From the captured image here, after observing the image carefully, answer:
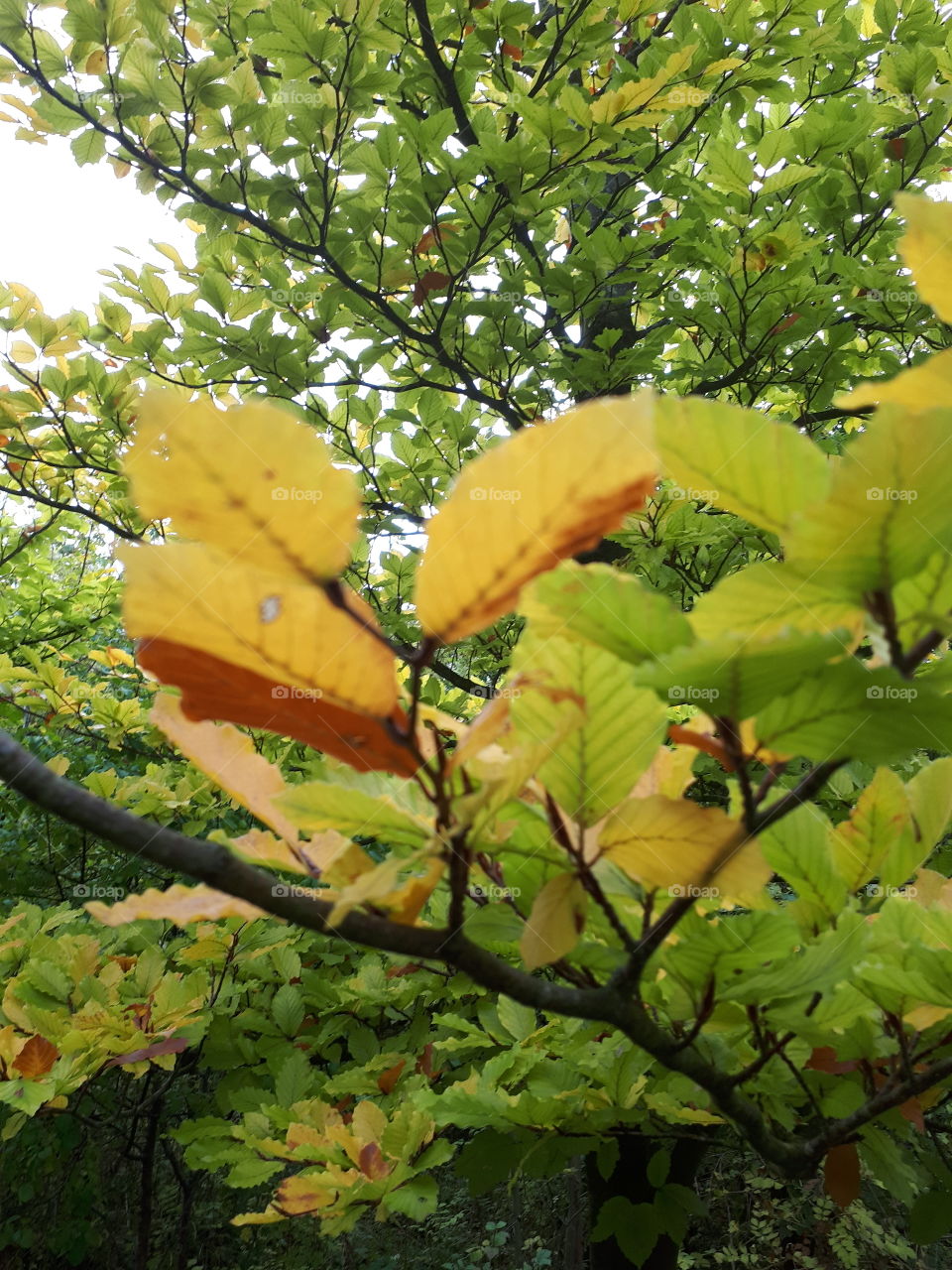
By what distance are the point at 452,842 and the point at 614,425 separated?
19 centimetres

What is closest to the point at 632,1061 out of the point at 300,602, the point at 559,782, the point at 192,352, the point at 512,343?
the point at 559,782

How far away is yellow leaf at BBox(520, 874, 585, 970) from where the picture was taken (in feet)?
1.29

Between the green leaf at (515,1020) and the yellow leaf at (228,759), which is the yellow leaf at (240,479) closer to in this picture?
the yellow leaf at (228,759)

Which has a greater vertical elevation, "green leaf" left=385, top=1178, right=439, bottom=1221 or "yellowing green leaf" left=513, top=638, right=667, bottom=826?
"yellowing green leaf" left=513, top=638, right=667, bottom=826

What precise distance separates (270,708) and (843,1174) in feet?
2.46

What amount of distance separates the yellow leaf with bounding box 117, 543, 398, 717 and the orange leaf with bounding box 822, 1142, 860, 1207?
0.72m

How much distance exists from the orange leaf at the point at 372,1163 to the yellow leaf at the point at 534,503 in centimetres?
97

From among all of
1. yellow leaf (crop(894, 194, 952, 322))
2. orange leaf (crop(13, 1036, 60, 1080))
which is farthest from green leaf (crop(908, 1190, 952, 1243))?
orange leaf (crop(13, 1036, 60, 1080))

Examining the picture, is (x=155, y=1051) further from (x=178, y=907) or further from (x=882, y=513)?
(x=882, y=513)

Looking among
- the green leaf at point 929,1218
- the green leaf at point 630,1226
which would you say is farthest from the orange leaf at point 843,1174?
the green leaf at point 630,1226

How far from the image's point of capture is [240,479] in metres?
0.28

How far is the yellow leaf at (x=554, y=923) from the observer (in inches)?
15.5

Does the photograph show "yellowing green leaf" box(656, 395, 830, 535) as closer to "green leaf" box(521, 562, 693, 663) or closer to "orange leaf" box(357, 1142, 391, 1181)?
"green leaf" box(521, 562, 693, 663)

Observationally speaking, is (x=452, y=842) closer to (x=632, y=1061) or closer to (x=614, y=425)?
(x=614, y=425)
